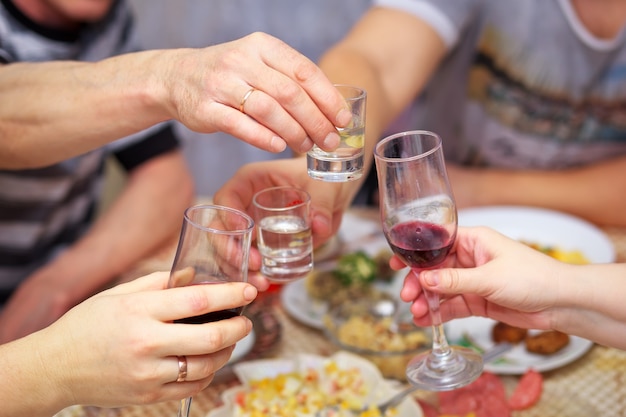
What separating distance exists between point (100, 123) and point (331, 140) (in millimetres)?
572

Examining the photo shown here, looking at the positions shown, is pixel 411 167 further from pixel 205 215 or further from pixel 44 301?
pixel 44 301

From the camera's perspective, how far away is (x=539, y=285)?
1.36 metres

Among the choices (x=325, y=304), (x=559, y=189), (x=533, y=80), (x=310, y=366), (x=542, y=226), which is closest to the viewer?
(x=310, y=366)

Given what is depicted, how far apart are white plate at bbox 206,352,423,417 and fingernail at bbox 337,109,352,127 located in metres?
0.62

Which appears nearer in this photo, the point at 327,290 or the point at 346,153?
the point at 346,153

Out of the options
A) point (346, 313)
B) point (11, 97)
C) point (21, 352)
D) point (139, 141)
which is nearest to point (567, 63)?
point (346, 313)

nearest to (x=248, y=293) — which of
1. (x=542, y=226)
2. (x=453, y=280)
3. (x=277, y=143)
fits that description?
(x=277, y=143)

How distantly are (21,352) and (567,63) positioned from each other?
6.83 feet

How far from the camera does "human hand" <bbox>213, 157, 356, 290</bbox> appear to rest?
5.20ft

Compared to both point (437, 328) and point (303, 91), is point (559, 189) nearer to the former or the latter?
point (437, 328)

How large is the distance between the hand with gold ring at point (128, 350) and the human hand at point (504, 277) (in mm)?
394

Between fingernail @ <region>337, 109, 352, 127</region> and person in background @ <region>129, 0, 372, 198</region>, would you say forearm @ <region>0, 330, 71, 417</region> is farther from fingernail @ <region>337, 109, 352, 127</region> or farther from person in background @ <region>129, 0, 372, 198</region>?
person in background @ <region>129, 0, 372, 198</region>

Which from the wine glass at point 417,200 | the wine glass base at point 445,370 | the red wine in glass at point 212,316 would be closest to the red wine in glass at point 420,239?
the wine glass at point 417,200

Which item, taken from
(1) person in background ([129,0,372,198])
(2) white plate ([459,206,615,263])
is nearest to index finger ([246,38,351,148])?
(2) white plate ([459,206,615,263])
